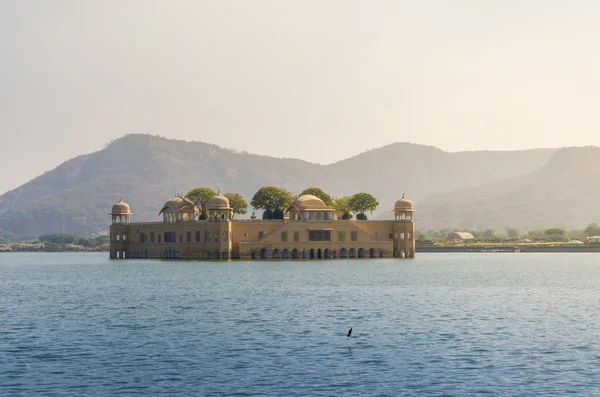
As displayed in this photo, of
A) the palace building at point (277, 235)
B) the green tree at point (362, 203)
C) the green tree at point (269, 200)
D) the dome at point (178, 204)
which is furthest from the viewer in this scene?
the green tree at point (362, 203)

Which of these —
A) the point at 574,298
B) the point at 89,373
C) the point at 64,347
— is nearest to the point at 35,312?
the point at 64,347

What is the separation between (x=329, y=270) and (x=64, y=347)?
75.6m

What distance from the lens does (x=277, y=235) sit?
6206 inches

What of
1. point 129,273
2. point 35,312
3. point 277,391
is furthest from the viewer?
point 129,273

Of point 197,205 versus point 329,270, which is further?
→ point 197,205

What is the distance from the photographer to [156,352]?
143 feet

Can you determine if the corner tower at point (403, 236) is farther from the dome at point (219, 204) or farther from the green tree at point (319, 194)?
the dome at point (219, 204)

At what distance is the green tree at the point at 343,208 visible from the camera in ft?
584

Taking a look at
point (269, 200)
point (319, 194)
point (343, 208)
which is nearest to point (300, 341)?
point (269, 200)

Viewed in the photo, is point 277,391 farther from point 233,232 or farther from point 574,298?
point 233,232

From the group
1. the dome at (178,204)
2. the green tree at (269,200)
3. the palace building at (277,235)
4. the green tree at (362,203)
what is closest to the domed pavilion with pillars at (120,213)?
the palace building at (277,235)

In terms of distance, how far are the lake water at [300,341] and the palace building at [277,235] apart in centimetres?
7168

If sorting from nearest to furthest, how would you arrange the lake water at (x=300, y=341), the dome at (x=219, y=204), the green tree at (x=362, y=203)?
the lake water at (x=300, y=341), the dome at (x=219, y=204), the green tree at (x=362, y=203)

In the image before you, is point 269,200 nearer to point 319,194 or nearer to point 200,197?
point 319,194
